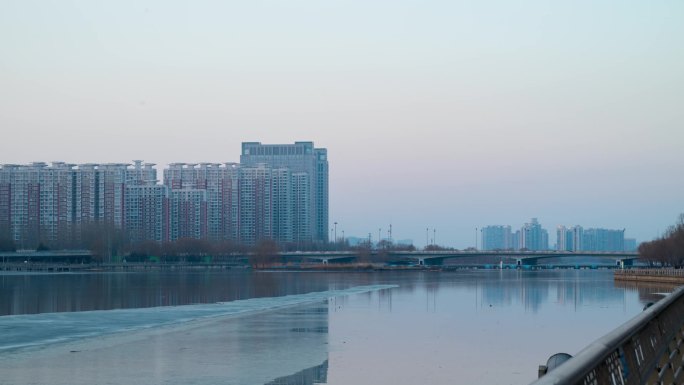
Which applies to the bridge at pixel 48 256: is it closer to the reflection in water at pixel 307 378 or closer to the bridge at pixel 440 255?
the bridge at pixel 440 255

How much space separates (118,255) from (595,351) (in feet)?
487

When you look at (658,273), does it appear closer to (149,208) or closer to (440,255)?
(440,255)

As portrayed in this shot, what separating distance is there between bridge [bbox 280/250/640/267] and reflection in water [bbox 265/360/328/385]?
4960 inches

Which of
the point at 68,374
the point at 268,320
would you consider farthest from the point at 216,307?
the point at 68,374

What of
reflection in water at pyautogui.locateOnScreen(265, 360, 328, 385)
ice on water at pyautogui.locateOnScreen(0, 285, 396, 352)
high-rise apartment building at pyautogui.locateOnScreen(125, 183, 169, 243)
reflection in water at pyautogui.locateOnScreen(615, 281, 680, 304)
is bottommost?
reflection in water at pyautogui.locateOnScreen(615, 281, 680, 304)

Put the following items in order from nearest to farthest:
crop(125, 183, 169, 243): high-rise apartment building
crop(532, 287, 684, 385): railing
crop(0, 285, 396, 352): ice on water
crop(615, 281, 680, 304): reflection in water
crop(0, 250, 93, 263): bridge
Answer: crop(532, 287, 684, 385): railing < crop(0, 285, 396, 352): ice on water < crop(615, 281, 680, 304): reflection in water < crop(0, 250, 93, 263): bridge < crop(125, 183, 169, 243): high-rise apartment building

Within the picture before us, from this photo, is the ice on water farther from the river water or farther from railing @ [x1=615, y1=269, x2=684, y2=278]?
railing @ [x1=615, y1=269, x2=684, y2=278]

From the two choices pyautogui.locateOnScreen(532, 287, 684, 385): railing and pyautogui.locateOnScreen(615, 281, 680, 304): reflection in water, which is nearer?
pyautogui.locateOnScreen(532, 287, 684, 385): railing

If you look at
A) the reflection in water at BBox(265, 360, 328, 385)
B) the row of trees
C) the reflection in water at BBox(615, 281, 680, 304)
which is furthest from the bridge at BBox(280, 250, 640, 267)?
the reflection in water at BBox(265, 360, 328, 385)

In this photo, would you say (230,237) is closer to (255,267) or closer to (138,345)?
(255,267)

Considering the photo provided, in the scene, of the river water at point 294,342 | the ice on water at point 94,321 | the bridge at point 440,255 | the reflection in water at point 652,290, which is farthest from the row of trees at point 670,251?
the ice on water at point 94,321

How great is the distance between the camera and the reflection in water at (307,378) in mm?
15750

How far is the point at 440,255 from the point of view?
5925 inches

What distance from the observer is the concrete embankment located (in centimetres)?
6681
